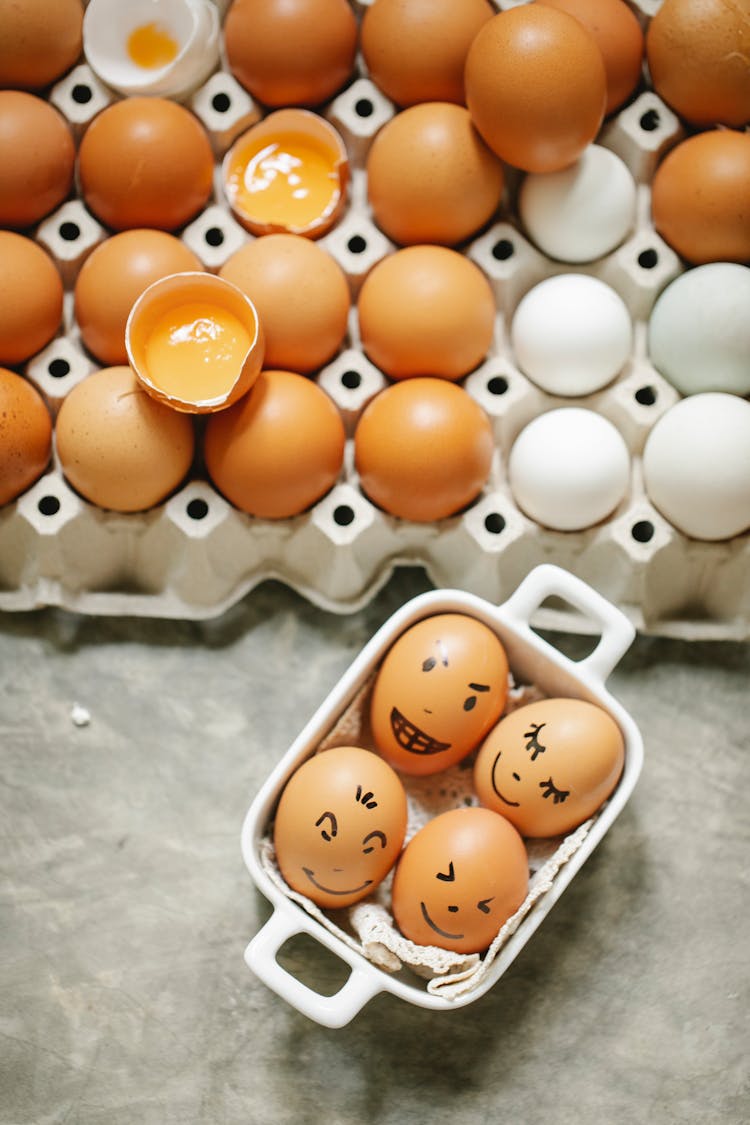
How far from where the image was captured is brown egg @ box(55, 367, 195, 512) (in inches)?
34.3

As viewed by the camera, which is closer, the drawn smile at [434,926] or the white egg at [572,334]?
the drawn smile at [434,926]

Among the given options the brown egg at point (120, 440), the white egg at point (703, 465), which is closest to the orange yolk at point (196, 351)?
the brown egg at point (120, 440)

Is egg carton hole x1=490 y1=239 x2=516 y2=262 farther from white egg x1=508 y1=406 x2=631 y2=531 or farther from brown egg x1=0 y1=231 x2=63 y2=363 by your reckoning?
brown egg x1=0 y1=231 x2=63 y2=363

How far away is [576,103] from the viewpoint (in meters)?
0.85

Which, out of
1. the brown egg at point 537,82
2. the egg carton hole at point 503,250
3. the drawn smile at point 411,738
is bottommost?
the drawn smile at point 411,738

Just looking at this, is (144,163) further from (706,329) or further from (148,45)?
(706,329)

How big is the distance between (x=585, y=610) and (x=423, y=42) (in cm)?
47

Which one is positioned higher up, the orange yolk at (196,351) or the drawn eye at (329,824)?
the orange yolk at (196,351)

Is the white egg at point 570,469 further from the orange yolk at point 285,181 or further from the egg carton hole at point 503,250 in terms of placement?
the orange yolk at point 285,181

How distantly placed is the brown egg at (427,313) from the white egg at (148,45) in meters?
0.23

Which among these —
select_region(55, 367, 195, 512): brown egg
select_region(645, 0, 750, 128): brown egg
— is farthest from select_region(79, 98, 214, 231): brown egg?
select_region(645, 0, 750, 128): brown egg

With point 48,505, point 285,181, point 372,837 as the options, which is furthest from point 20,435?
point 372,837

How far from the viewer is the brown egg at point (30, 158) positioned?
35.4 inches

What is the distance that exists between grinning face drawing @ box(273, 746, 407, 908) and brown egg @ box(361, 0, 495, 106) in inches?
21.2
